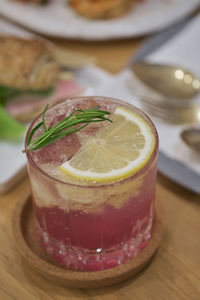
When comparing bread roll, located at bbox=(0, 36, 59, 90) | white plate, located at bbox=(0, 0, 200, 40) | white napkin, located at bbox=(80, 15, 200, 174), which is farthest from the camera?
white plate, located at bbox=(0, 0, 200, 40)

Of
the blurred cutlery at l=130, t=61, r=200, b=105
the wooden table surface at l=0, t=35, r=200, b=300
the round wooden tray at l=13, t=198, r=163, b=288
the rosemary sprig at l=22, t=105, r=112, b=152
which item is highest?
the rosemary sprig at l=22, t=105, r=112, b=152

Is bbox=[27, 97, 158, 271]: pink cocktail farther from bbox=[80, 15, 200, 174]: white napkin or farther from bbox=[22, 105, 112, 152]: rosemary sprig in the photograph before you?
bbox=[80, 15, 200, 174]: white napkin

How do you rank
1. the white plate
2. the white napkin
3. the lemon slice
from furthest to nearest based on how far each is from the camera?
the white plate < the white napkin < the lemon slice

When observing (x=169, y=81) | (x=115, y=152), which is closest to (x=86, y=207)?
(x=115, y=152)

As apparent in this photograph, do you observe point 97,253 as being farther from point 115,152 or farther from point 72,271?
point 115,152

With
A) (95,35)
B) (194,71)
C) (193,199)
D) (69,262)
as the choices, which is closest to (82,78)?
(95,35)

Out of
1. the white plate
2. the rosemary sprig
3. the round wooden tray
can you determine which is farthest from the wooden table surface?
the white plate
